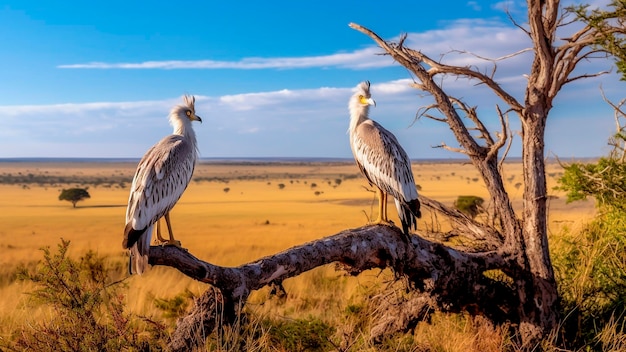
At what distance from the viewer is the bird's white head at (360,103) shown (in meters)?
7.58

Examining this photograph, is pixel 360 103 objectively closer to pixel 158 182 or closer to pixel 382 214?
pixel 382 214

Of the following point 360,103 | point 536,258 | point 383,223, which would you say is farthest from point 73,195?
point 536,258

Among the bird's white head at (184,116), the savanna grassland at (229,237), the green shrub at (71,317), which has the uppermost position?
the bird's white head at (184,116)

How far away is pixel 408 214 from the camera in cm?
690

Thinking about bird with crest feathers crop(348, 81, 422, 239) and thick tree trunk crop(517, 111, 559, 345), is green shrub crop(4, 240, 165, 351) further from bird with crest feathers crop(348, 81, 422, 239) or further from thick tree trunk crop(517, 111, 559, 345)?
thick tree trunk crop(517, 111, 559, 345)

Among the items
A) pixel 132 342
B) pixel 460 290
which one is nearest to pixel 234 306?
pixel 132 342

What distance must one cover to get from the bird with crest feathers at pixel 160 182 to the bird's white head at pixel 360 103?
204cm

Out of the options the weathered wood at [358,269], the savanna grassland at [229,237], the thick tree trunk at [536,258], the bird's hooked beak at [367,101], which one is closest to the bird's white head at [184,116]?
the weathered wood at [358,269]

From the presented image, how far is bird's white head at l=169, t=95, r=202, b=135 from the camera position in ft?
20.9

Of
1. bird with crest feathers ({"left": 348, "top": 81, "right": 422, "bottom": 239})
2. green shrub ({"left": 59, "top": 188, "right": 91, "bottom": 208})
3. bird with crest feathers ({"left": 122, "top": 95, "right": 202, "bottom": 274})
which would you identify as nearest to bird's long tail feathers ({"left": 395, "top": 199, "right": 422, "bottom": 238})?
bird with crest feathers ({"left": 348, "top": 81, "right": 422, "bottom": 239})

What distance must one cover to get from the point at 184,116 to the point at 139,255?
1.74 metres

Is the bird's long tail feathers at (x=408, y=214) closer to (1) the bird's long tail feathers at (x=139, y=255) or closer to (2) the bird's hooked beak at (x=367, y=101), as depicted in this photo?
(2) the bird's hooked beak at (x=367, y=101)

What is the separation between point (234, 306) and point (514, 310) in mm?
3893

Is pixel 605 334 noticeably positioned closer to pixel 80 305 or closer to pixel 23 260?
pixel 80 305
